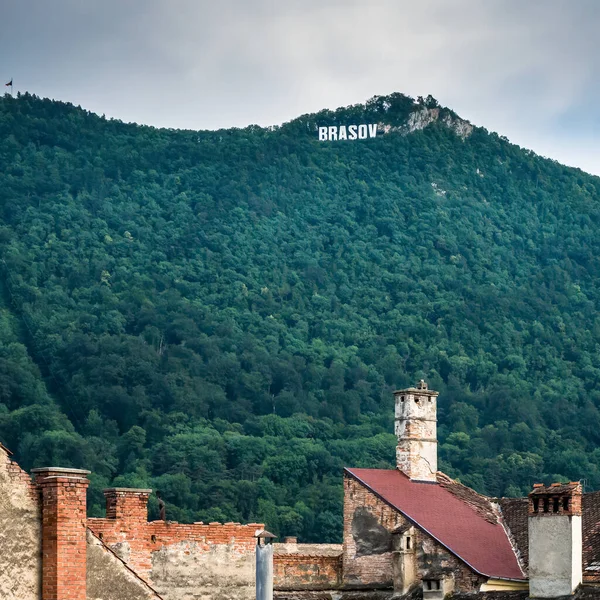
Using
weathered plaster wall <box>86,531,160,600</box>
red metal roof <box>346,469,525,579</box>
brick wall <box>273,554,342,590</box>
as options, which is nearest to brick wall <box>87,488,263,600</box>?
weathered plaster wall <box>86,531,160,600</box>

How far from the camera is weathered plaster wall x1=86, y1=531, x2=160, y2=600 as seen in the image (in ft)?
66.6

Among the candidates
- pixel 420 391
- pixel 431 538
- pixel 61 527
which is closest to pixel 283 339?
pixel 420 391

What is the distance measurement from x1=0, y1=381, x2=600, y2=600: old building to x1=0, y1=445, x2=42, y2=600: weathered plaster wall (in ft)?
0.05

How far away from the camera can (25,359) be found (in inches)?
5768

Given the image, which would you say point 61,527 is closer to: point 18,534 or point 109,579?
point 18,534

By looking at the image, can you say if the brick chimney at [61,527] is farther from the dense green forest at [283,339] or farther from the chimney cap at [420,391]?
the dense green forest at [283,339]

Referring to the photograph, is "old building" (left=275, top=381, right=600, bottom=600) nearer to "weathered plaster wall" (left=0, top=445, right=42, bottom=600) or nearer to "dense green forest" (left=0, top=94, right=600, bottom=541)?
"weathered plaster wall" (left=0, top=445, right=42, bottom=600)

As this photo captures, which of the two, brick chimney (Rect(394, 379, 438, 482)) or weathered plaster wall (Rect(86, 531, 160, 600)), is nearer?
weathered plaster wall (Rect(86, 531, 160, 600))

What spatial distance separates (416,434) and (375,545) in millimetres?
4364

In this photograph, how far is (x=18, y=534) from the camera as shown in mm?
19625

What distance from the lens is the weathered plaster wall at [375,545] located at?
38.9 m

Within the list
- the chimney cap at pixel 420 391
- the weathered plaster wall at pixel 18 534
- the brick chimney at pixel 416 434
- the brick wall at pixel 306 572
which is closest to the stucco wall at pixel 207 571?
the weathered plaster wall at pixel 18 534

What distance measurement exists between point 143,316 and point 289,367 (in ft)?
55.8

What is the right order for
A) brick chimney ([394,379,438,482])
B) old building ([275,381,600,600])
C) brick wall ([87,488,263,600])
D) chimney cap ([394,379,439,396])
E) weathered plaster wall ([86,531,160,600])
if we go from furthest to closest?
chimney cap ([394,379,439,396]) < brick chimney ([394,379,438,482]) < old building ([275,381,600,600]) < brick wall ([87,488,263,600]) < weathered plaster wall ([86,531,160,600])
